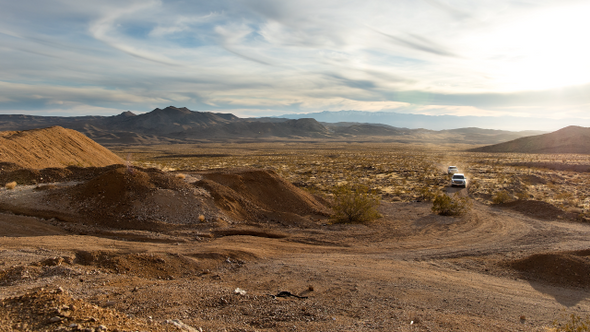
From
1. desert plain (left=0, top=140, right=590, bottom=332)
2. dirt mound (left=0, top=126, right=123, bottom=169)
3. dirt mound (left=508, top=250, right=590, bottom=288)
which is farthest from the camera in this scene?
dirt mound (left=0, top=126, right=123, bottom=169)

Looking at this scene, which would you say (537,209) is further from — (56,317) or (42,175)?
(42,175)

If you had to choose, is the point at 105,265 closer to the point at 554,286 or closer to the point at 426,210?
the point at 554,286

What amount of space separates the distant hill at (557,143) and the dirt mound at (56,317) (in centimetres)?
9337

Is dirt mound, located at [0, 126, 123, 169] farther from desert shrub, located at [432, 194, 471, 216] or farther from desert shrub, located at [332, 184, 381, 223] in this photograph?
desert shrub, located at [432, 194, 471, 216]

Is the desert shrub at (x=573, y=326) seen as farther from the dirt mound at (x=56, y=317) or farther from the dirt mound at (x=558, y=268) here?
the dirt mound at (x=56, y=317)

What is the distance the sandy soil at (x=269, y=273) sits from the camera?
5742 mm

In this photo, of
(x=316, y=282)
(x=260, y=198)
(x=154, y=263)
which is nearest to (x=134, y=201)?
(x=154, y=263)

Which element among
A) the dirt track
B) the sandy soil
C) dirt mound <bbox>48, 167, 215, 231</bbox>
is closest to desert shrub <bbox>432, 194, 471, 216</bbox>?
the sandy soil

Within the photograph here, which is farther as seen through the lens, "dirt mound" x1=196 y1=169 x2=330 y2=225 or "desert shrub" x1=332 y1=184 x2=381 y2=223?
"desert shrub" x1=332 y1=184 x2=381 y2=223

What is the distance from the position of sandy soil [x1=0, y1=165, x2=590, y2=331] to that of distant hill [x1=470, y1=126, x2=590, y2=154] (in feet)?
259

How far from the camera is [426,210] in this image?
18750 millimetres

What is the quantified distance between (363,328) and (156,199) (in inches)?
409

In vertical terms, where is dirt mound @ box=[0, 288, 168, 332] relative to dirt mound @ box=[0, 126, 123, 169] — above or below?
below

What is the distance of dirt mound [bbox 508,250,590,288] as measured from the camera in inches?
324
